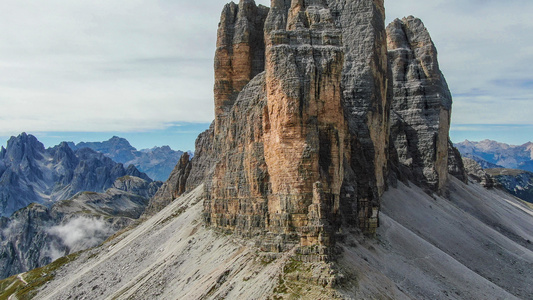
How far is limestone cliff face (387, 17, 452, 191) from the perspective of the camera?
8944 centimetres

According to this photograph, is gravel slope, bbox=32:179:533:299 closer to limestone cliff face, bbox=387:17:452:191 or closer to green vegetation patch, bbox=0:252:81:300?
green vegetation patch, bbox=0:252:81:300

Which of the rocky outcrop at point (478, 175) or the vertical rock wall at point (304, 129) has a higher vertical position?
the vertical rock wall at point (304, 129)

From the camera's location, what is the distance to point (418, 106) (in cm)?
9262

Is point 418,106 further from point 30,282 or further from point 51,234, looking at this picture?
point 51,234

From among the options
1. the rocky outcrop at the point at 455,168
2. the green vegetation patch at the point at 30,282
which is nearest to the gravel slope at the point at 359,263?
the green vegetation patch at the point at 30,282

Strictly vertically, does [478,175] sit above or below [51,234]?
above

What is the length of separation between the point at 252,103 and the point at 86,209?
538 feet

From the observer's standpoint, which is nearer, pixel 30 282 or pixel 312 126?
pixel 312 126

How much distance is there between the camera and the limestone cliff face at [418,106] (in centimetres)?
8944

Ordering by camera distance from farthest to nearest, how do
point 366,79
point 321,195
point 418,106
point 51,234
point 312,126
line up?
point 51,234 → point 418,106 → point 366,79 → point 312,126 → point 321,195

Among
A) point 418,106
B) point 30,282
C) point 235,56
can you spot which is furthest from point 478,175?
point 30,282

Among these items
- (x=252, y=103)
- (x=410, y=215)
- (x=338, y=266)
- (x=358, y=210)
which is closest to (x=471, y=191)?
(x=410, y=215)

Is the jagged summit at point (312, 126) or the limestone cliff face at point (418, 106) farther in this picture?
the limestone cliff face at point (418, 106)

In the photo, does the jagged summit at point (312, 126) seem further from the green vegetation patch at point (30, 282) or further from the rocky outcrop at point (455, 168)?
the green vegetation patch at point (30, 282)
